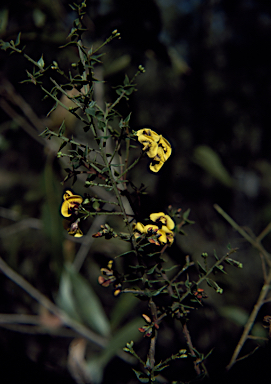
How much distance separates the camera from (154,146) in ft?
1.16

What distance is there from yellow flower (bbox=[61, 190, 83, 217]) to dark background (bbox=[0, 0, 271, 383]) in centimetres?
54

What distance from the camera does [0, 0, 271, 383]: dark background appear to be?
36.8 inches

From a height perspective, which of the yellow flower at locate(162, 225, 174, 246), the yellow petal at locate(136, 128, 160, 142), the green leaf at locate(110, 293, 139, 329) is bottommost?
the green leaf at locate(110, 293, 139, 329)

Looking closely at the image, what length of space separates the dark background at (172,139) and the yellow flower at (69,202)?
536 millimetres

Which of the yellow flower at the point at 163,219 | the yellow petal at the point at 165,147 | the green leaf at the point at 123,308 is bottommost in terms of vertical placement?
the green leaf at the point at 123,308

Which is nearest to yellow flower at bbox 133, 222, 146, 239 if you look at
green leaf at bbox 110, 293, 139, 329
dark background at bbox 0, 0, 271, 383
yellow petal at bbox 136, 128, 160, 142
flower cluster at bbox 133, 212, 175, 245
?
flower cluster at bbox 133, 212, 175, 245

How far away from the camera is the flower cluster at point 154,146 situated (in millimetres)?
354

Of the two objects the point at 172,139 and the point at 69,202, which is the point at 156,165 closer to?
the point at 69,202

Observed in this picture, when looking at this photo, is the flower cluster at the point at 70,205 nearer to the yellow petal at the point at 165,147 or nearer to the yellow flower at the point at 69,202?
the yellow flower at the point at 69,202

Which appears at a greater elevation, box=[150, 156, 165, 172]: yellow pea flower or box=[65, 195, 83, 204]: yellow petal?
box=[150, 156, 165, 172]: yellow pea flower

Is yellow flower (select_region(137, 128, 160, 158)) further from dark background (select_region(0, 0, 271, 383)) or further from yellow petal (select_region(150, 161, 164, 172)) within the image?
dark background (select_region(0, 0, 271, 383))

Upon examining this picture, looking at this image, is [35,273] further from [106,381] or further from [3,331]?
[106,381]

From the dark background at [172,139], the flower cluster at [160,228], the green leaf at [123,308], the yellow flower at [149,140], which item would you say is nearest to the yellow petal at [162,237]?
the flower cluster at [160,228]

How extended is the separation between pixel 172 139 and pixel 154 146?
106 centimetres
